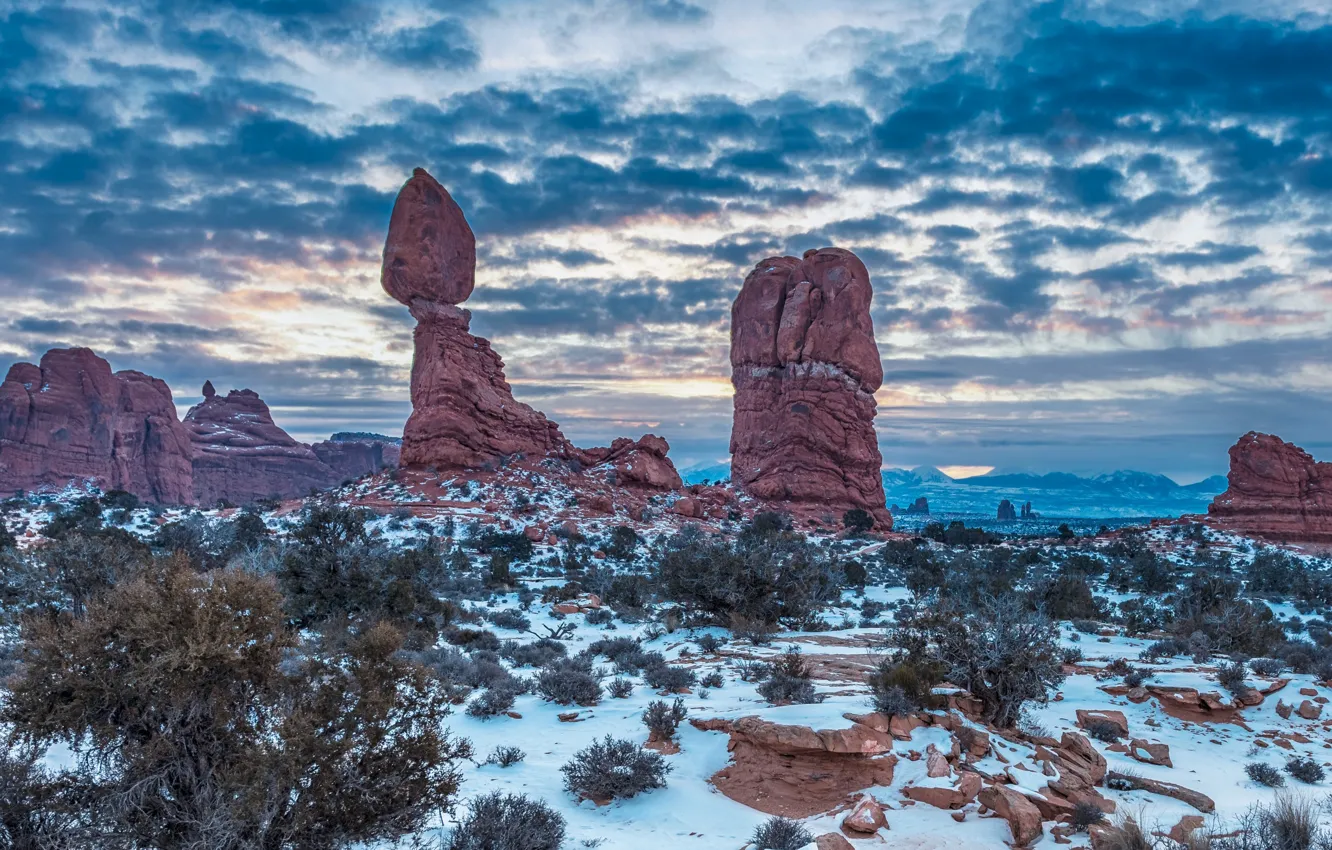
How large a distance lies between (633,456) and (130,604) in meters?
48.0

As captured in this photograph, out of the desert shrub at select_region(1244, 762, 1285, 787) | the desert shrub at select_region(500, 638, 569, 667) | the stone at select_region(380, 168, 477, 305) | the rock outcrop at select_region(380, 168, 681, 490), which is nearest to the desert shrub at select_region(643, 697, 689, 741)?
the desert shrub at select_region(500, 638, 569, 667)

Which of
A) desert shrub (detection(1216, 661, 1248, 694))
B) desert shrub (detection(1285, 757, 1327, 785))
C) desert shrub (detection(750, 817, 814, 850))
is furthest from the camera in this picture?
desert shrub (detection(1216, 661, 1248, 694))

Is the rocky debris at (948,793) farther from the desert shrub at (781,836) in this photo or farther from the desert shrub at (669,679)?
the desert shrub at (669,679)

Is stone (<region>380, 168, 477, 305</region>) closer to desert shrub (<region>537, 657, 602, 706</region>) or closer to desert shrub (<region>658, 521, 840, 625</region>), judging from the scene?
desert shrub (<region>658, 521, 840, 625</region>)

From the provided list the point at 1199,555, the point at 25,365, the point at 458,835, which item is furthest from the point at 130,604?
the point at 25,365

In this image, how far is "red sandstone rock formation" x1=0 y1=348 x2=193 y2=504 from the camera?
2820 inches

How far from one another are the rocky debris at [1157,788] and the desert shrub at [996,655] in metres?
1.41

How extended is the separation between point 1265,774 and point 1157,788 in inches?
63.9

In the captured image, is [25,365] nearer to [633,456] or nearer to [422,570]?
[633,456]

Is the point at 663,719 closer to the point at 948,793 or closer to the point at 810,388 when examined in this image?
the point at 948,793

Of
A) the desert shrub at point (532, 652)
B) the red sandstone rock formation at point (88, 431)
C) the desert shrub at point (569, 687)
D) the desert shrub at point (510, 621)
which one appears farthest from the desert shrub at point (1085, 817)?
the red sandstone rock formation at point (88, 431)

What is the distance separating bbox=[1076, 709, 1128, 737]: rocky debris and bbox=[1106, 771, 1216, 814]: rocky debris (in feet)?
5.18

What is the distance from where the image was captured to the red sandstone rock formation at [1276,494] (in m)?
48.9

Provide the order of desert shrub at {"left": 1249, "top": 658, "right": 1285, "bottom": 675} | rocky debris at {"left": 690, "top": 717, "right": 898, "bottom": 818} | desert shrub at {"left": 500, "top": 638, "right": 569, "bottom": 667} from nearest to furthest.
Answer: rocky debris at {"left": 690, "top": 717, "right": 898, "bottom": 818} → desert shrub at {"left": 1249, "top": 658, "right": 1285, "bottom": 675} → desert shrub at {"left": 500, "top": 638, "right": 569, "bottom": 667}
